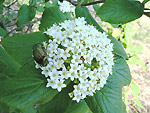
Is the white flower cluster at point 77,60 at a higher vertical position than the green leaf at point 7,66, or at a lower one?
higher

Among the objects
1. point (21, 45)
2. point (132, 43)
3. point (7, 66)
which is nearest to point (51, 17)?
point (21, 45)

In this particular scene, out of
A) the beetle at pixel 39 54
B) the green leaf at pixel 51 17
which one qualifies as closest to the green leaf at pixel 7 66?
the green leaf at pixel 51 17

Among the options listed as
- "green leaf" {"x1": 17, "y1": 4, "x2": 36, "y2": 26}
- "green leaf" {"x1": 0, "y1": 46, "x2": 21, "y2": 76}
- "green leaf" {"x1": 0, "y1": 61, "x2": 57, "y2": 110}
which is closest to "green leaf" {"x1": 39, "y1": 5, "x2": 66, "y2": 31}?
"green leaf" {"x1": 0, "y1": 46, "x2": 21, "y2": 76}

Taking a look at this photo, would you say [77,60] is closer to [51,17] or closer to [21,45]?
[21,45]

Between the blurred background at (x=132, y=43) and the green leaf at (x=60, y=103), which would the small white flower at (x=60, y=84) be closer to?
the green leaf at (x=60, y=103)

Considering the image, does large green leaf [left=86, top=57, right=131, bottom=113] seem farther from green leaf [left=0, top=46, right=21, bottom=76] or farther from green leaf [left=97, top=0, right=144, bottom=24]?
green leaf [left=0, top=46, right=21, bottom=76]
